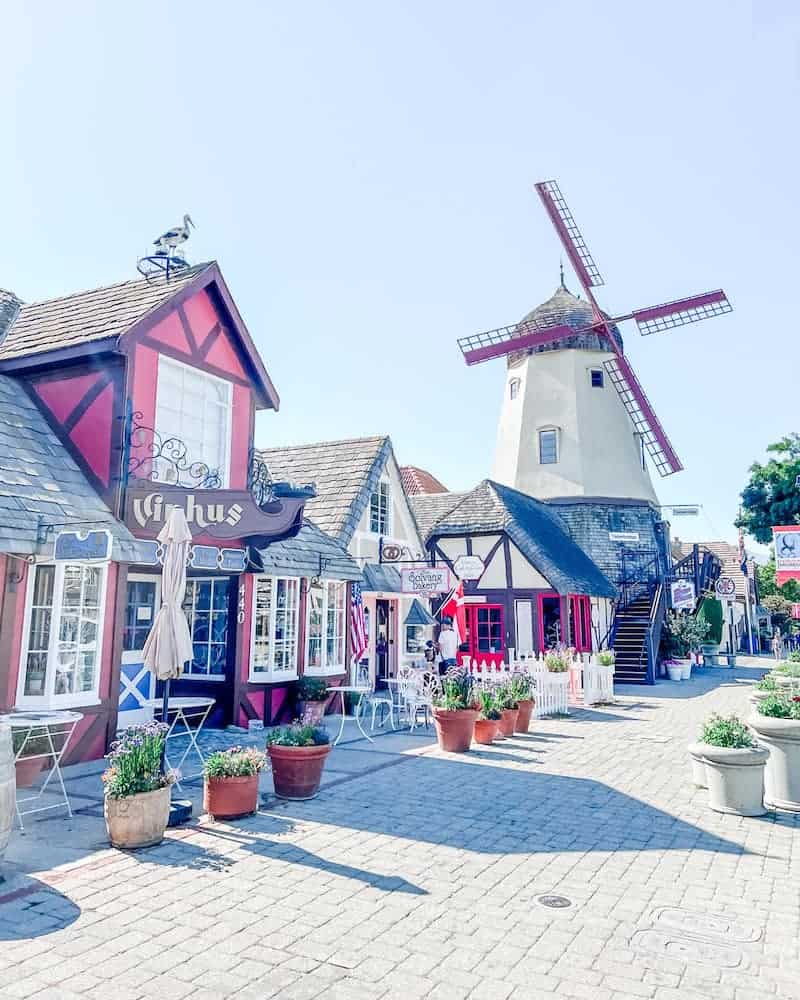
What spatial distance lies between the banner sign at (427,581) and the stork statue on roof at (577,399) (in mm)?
15029

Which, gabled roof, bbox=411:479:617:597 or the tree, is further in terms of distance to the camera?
the tree

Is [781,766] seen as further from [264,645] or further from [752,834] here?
[264,645]

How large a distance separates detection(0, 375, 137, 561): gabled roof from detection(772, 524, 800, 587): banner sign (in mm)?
13966

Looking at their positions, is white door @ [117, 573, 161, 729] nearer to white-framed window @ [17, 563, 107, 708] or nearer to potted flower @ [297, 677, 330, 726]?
white-framed window @ [17, 563, 107, 708]

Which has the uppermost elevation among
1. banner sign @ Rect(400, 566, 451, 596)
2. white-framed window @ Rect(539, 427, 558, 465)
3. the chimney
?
white-framed window @ Rect(539, 427, 558, 465)

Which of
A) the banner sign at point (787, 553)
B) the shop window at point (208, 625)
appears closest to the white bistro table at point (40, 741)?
the shop window at point (208, 625)

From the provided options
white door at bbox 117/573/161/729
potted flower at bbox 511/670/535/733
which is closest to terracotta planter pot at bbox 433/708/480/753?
potted flower at bbox 511/670/535/733

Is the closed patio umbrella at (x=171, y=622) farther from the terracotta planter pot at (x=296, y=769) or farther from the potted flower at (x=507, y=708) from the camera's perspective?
the potted flower at (x=507, y=708)

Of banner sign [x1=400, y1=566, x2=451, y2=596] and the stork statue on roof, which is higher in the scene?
the stork statue on roof

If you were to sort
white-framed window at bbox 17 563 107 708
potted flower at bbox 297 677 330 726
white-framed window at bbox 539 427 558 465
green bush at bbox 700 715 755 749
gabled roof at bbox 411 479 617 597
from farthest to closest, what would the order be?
white-framed window at bbox 539 427 558 465, gabled roof at bbox 411 479 617 597, potted flower at bbox 297 677 330 726, white-framed window at bbox 17 563 107 708, green bush at bbox 700 715 755 749

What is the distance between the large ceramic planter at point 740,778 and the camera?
7.16 m

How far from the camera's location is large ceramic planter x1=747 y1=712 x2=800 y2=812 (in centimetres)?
747

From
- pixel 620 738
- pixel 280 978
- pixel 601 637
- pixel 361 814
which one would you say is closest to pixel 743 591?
pixel 601 637

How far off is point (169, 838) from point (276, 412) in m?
8.63
